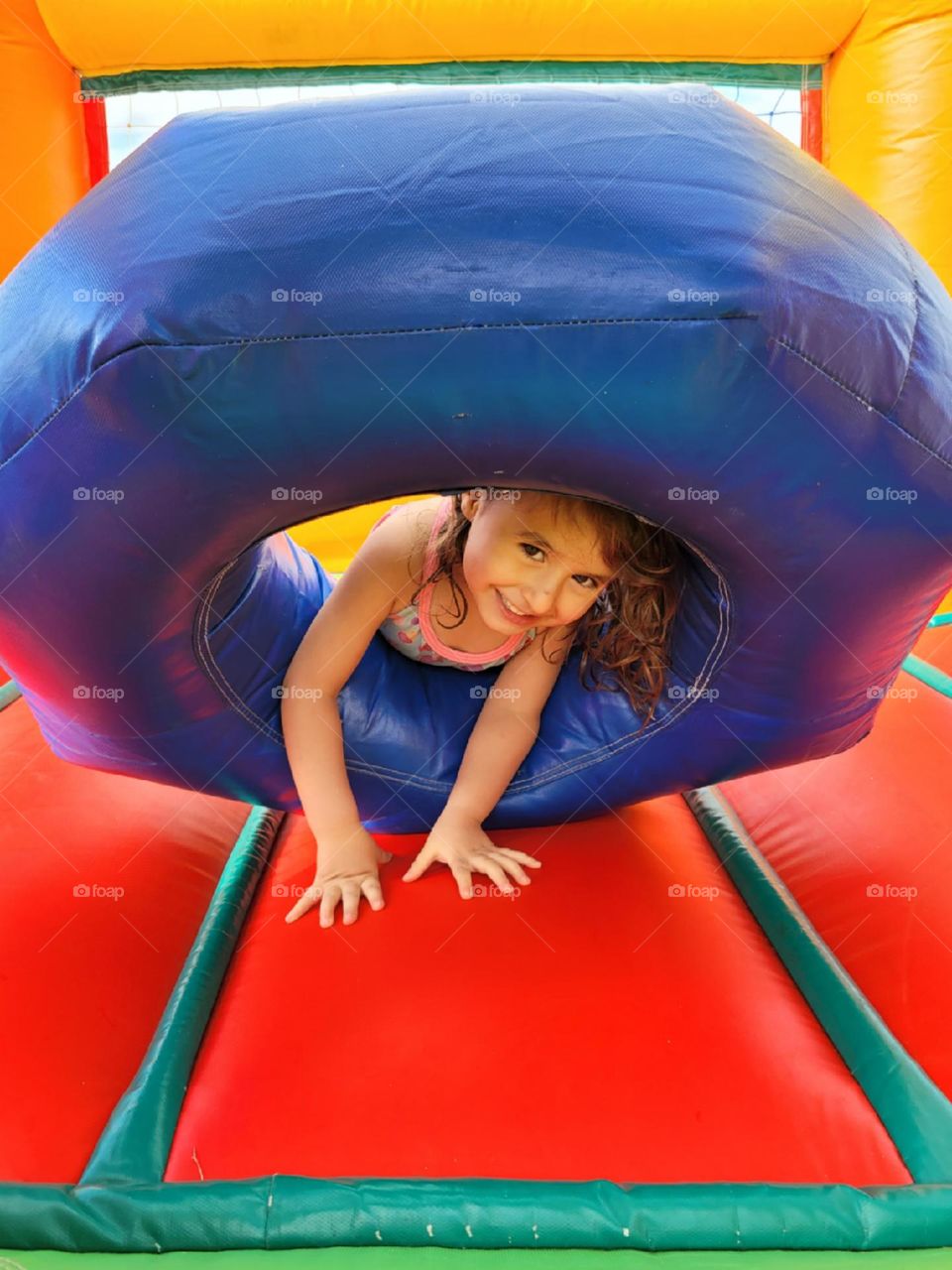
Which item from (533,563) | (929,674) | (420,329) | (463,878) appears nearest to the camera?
(420,329)

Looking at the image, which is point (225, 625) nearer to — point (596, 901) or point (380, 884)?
point (380, 884)

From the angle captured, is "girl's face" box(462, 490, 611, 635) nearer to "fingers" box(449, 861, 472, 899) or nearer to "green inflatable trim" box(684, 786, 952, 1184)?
"fingers" box(449, 861, 472, 899)

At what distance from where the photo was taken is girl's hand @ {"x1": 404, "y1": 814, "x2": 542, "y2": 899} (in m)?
1.21

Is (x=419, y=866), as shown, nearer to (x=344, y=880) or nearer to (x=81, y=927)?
(x=344, y=880)

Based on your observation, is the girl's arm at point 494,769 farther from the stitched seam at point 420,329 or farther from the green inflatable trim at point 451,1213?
the stitched seam at point 420,329

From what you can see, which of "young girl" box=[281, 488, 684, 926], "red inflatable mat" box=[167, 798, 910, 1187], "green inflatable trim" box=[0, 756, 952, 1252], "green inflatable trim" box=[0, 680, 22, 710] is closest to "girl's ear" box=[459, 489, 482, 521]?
"young girl" box=[281, 488, 684, 926]

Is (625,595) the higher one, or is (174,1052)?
(625,595)

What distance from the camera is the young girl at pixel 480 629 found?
110 cm

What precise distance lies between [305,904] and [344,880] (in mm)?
43

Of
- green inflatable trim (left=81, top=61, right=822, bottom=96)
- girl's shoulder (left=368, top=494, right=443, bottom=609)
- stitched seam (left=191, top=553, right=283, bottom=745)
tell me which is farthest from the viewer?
green inflatable trim (left=81, top=61, right=822, bottom=96)

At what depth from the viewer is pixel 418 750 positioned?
4.32ft

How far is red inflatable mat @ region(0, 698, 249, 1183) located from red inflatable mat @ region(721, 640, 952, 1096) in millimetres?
620

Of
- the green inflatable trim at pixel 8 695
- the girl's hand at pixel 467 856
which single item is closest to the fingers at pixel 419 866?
the girl's hand at pixel 467 856

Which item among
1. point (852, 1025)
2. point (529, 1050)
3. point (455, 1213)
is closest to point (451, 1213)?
point (455, 1213)
